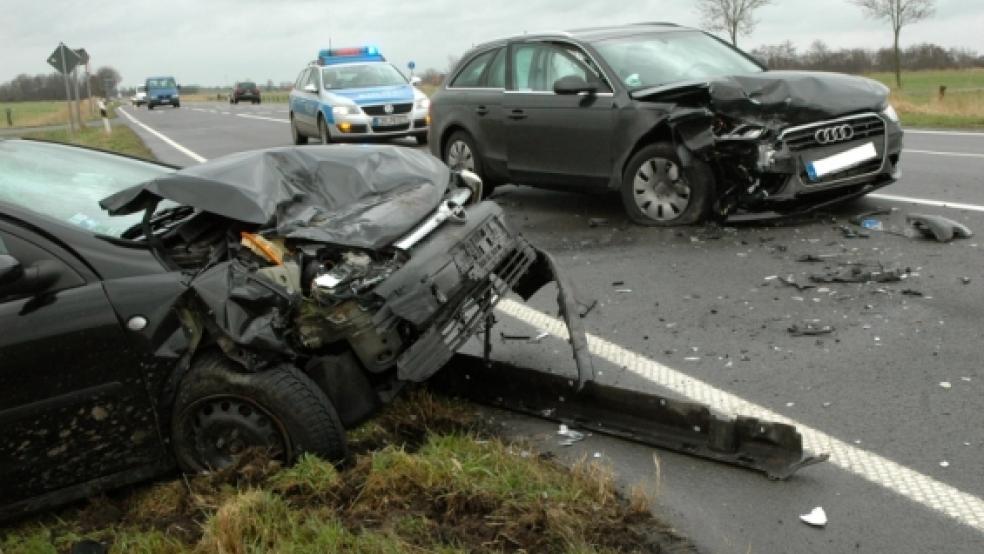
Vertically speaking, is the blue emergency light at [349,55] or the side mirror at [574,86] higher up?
the blue emergency light at [349,55]

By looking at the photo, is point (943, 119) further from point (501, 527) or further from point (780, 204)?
point (501, 527)

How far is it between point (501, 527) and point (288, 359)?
1.02 metres

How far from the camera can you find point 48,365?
10.7 feet

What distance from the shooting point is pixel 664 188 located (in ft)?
25.1

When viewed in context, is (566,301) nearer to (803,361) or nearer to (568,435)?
(568,435)

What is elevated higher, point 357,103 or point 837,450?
point 357,103

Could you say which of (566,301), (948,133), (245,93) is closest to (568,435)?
(566,301)

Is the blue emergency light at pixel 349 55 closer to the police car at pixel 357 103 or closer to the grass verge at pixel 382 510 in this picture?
the police car at pixel 357 103

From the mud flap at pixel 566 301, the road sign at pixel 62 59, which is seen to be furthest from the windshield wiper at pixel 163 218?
the road sign at pixel 62 59

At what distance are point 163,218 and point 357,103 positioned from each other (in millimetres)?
13323

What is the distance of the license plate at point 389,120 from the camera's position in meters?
16.9

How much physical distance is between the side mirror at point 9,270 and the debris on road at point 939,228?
239 inches

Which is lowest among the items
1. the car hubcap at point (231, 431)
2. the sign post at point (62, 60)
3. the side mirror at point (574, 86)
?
the car hubcap at point (231, 431)

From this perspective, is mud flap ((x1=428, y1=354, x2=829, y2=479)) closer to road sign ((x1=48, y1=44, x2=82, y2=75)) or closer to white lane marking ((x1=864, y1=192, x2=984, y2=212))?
white lane marking ((x1=864, y1=192, x2=984, y2=212))
